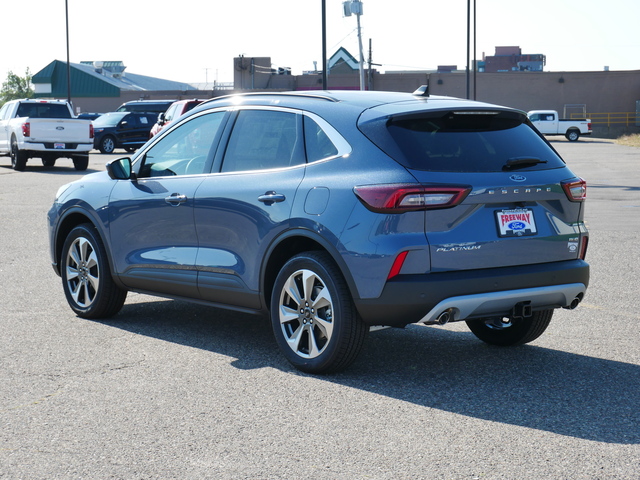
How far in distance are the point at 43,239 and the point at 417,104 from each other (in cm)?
819

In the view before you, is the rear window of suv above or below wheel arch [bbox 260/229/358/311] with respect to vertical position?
above

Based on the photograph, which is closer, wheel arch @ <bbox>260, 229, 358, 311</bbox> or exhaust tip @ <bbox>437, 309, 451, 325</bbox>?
exhaust tip @ <bbox>437, 309, 451, 325</bbox>

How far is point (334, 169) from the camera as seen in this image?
564 centimetres

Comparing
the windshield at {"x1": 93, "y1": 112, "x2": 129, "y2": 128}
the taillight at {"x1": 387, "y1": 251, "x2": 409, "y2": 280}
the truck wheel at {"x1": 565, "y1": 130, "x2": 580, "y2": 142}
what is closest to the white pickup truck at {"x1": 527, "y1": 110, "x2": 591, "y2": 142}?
the truck wheel at {"x1": 565, "y1": 130, "x2": 580, "y2": 142}

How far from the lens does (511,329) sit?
6539mm

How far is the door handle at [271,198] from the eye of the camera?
5855 millimetres

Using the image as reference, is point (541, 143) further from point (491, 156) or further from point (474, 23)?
point (474, 23)

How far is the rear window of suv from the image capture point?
5.42 m

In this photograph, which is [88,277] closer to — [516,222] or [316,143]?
[316,143]

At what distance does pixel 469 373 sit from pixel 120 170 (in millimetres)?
3122

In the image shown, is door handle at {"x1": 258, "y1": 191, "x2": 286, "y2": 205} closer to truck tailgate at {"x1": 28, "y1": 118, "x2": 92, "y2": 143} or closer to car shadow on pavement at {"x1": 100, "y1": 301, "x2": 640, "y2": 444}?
car shadow on pavement at {"x1": 100, "y1": 301, "x2": 640, "y2": 444}

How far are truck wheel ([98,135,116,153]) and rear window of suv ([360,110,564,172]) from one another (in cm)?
3513

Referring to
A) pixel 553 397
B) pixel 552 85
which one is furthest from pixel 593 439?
pixel 552 85

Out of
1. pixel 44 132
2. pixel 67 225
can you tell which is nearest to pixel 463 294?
pixel 67 225
